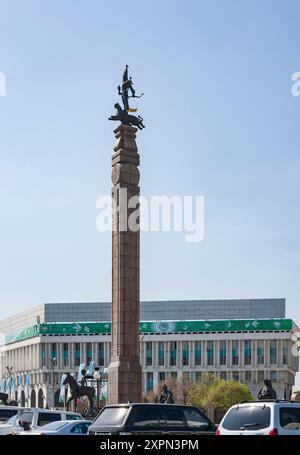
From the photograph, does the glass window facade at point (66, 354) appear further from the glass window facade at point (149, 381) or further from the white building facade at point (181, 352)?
the glass window facade at point (149, 381)

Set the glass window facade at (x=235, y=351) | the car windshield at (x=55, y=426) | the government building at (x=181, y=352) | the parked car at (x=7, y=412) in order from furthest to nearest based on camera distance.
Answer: the glass window facade at (x=235, y=351)
the government building at (x=181, y=352)
the parked car at (x=7, y=412)
the car windshield at (x=55, y=426)

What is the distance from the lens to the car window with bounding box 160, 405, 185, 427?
2598cm

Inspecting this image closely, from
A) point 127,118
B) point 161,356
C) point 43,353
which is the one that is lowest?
point 161,356

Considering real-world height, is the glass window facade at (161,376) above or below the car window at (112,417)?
below

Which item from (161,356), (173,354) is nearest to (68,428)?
(173,354)

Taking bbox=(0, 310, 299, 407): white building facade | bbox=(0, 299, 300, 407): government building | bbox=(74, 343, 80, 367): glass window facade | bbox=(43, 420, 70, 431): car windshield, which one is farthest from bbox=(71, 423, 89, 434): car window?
bbox=(74, 343, 80, 367): glass window facade

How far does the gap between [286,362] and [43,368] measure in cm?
4632

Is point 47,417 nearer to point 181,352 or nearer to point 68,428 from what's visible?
point 68,428

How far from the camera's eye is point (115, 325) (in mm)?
56906

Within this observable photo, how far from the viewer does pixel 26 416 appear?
34.9 m

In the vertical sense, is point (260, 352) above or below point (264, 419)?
below

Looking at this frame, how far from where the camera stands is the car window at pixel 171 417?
25984 millimetres

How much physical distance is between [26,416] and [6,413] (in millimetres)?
9010

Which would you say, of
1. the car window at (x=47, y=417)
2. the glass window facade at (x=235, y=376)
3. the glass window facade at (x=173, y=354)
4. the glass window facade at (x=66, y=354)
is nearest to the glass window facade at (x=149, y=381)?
the glass window facade at (x=173, y=354)
